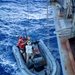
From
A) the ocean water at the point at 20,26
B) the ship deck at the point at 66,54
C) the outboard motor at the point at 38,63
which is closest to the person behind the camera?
the ship deck at the point at 66,54

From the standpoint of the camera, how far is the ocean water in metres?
17.7

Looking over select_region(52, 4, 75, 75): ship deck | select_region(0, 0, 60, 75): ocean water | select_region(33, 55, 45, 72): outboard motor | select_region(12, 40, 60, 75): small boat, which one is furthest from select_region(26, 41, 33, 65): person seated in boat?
select_region(52, 4, 75, 75): ship deck

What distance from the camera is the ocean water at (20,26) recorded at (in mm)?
17659

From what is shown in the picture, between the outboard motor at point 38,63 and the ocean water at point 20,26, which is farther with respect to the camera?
the ocean water at point 20,26

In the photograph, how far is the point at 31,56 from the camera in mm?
15117

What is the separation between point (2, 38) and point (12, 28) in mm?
3064

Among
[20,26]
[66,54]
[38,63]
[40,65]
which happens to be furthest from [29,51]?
[20,26]

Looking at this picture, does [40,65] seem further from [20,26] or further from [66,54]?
[20,26]

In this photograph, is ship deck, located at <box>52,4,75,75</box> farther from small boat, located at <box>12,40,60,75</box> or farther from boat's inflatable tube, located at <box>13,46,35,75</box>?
boat's inflatable tube, located at <box>13,46,35,75</box>

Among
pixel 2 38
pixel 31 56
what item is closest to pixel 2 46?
pixel 2 38

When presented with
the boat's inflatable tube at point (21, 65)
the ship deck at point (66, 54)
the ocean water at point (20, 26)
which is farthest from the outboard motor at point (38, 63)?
the ship deck at point (66, 54)

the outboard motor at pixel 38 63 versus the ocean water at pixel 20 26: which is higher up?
the ocean water at pixel 20 26

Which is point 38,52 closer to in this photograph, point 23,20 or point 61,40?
point 61,40

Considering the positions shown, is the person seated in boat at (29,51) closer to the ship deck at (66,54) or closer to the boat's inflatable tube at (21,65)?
the boat's inflatable tube at (21,65)
